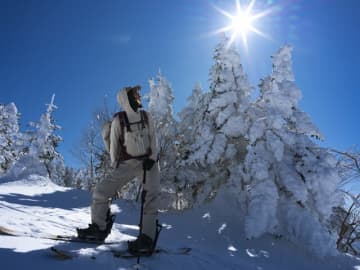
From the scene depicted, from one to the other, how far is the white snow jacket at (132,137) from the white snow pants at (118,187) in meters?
0.15

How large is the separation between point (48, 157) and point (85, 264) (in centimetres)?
2528

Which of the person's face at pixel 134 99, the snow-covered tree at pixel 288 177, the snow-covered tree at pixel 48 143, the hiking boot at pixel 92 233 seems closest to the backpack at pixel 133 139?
the person's face at pixel 134 99

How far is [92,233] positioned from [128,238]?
989 mm

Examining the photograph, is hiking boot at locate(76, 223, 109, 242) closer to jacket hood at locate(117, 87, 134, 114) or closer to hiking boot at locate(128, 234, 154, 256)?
hiking boot at locate(128, 234, 154, 256)

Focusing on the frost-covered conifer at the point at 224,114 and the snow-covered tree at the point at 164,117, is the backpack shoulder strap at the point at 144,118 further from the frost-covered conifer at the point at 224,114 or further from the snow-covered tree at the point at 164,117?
the snow-covered tree at the point at 164,117

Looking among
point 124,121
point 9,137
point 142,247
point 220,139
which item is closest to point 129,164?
point 124,121

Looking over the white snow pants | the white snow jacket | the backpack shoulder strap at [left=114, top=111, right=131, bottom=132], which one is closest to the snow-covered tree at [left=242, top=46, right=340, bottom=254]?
the white snow pants

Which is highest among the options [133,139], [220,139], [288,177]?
[220,139]

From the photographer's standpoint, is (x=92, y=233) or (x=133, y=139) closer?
(x=92, y=233)

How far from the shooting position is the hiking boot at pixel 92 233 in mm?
3469

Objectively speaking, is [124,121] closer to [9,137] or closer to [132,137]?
[132,137]

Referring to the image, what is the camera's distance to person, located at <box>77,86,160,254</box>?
354 cm

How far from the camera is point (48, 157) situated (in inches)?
984

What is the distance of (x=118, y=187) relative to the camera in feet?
12.1
